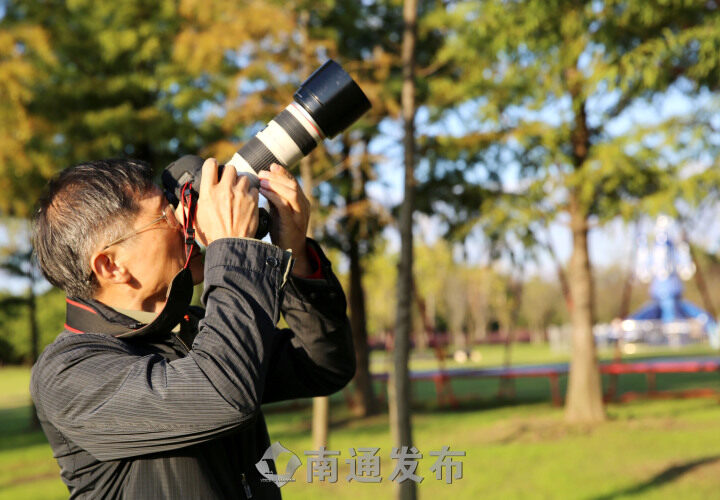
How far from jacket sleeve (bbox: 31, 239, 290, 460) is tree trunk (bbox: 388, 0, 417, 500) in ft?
11.2

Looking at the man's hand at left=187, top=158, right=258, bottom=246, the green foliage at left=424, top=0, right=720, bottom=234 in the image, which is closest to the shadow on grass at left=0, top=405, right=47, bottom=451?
the green foliage at left=424, top=0, right=720, bottom=234

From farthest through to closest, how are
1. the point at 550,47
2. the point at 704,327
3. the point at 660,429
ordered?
the point at 704,327, the point at 660,429, the point at 550,47

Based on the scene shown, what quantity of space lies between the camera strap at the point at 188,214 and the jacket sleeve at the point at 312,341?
0.31 metres

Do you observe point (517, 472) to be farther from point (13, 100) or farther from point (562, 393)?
point (562, 393)

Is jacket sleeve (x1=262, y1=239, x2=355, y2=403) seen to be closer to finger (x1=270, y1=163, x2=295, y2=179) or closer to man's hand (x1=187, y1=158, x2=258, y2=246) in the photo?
finger (x1=270, y1=163, x2=295, y2=179)

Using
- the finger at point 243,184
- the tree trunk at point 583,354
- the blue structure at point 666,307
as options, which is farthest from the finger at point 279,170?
the blue structure at point 666,307

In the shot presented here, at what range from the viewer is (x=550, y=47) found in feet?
27.4

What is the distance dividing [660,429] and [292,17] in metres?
8.03

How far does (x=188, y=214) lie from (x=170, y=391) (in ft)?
1.26

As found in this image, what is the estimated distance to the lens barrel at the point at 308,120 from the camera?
1.70 m

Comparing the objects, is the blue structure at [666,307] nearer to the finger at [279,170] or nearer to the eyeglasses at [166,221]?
the finger at [279,170]

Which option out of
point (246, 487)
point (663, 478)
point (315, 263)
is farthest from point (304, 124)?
point (663, 478)

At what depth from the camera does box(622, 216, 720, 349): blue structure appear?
3228cm

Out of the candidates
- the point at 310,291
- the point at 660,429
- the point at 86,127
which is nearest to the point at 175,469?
the point at 310,291
